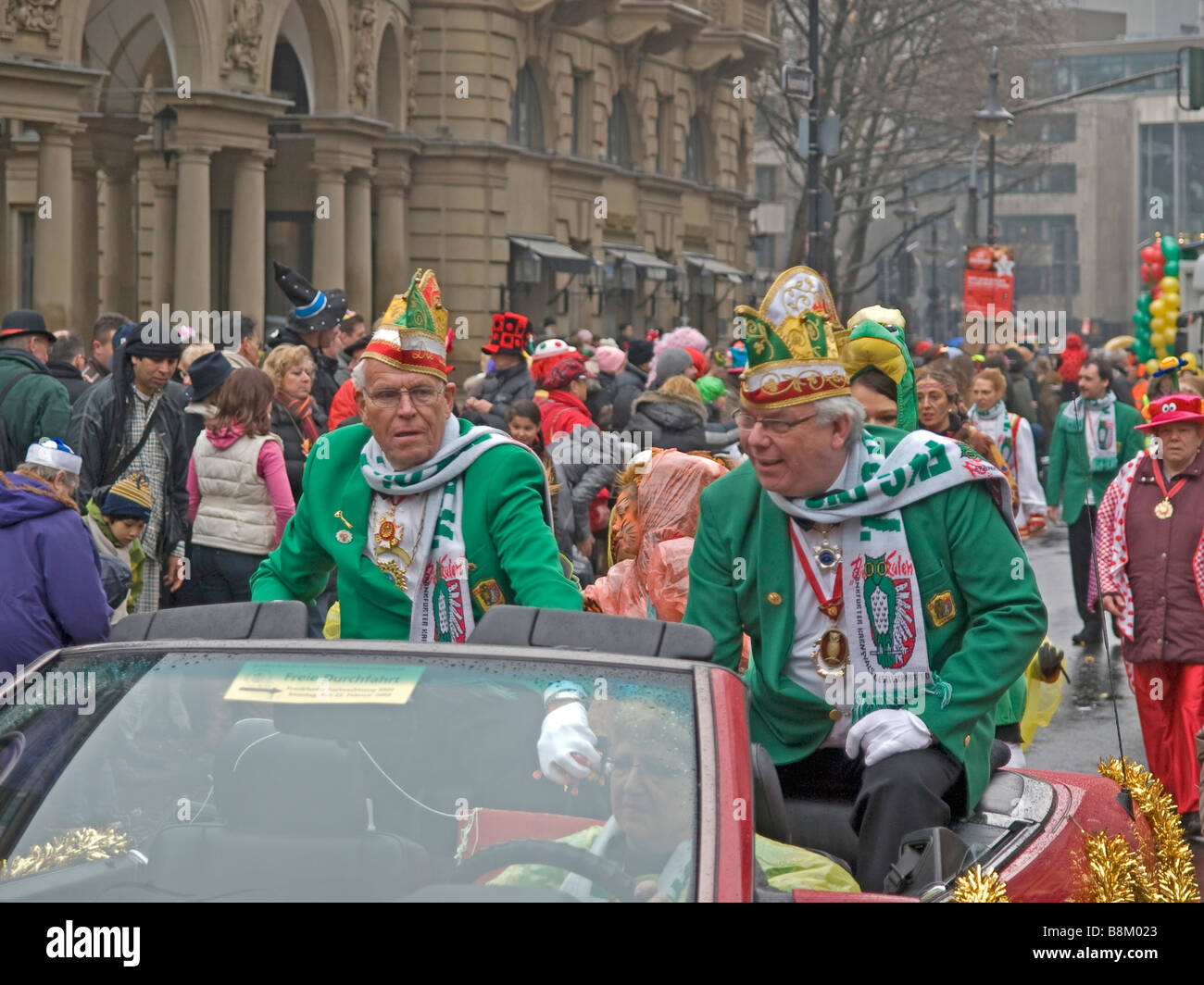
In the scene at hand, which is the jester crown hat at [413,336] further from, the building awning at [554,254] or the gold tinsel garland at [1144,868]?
the building awning at [554,254]

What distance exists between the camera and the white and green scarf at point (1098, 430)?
14352 millimetres

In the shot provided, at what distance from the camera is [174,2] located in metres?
25.0

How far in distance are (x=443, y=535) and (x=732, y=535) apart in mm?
747

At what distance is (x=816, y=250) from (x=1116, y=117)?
86.9 metres

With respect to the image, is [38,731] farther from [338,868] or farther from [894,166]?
[894,166]

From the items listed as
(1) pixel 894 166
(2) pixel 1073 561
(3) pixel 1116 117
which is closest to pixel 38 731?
(2) pixel 1073 561

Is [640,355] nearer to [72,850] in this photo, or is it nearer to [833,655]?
[833,655]

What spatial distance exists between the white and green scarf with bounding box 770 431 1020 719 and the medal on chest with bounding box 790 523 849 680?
0.9 inches

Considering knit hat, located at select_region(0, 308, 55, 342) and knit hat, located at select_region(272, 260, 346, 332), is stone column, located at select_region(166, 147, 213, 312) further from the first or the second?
knit hat, located at select_region(0, 308, 55, 342)

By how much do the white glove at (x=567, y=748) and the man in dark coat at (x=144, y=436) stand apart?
6.51 m

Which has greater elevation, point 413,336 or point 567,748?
point 413,336

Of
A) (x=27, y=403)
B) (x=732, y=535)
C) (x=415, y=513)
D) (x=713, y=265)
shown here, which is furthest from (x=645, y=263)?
(x=732, y=535)

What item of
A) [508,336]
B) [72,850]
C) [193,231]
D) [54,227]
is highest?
[193,231]

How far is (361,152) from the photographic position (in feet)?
98.7
